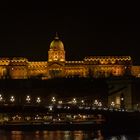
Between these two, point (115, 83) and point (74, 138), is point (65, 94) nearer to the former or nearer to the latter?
point (115, 83)

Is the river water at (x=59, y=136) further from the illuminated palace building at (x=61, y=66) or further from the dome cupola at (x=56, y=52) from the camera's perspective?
the dome cupola at (x=56, y=52)

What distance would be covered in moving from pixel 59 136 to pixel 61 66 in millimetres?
61588

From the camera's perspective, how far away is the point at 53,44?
402 feet

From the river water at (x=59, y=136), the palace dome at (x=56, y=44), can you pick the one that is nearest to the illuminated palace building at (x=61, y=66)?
the palace dome at (x=56, y=44)

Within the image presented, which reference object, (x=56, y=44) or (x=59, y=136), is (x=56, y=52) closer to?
(x=56, y=44)

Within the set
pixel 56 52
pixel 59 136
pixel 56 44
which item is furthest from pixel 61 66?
pixel 59 136

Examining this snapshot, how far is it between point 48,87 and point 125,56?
2705 cm

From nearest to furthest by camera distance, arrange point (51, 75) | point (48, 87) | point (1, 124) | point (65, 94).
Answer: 1. point (1, 124)
2. point (65, 94)
3. point (48, 87)
4. point (51, 75)

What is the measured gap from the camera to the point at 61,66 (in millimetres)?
120000

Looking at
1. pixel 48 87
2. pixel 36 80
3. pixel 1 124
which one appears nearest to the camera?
pixel 1 124

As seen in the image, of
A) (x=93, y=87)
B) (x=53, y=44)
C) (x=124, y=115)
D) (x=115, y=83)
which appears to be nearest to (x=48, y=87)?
(x=93, y=87)

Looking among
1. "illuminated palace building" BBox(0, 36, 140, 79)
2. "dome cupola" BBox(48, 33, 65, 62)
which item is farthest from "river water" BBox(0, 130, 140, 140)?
"dome cupola" BBox(48, 33, 65, 62)

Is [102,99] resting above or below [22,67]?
below

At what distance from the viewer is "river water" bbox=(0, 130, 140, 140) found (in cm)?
5675
